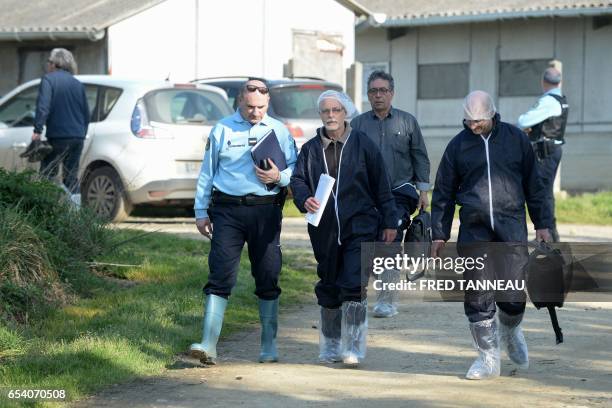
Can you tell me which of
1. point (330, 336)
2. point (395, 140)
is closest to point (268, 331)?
point (330, 336)

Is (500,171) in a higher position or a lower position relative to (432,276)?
higher

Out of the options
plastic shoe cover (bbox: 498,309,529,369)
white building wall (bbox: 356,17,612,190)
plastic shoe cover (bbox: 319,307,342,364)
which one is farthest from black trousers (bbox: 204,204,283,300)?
white building wall (bbox: 356,17,612,190)

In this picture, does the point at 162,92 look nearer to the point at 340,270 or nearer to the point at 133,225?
the point at 133,225

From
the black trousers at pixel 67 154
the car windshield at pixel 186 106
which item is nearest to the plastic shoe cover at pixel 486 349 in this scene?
the black trousers at pixel 67 154

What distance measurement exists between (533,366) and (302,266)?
4865 mm

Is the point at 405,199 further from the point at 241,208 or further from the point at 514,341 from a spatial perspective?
the point at 514,341

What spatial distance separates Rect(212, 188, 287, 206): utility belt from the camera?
27.3 feet

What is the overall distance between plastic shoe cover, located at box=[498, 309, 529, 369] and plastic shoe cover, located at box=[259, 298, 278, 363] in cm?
145

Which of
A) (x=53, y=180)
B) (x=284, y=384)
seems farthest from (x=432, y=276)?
(x=53, y=180)

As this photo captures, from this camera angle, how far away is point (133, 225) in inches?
641

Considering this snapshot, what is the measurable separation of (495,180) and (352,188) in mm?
929

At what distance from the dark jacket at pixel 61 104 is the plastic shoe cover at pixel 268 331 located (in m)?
6.08

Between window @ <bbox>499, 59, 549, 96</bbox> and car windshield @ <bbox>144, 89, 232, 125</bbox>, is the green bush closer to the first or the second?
car windshield @ <bbox>144, 89, 232, 125</bbox>

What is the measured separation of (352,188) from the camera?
8375 mm
